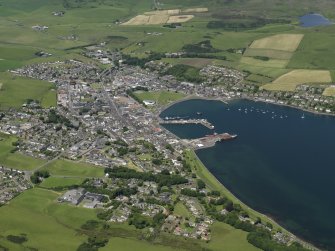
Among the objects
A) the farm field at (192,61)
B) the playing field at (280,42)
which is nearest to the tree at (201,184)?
the farm field at (192,61)

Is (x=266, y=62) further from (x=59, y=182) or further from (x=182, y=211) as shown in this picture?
(x=182, y=211)

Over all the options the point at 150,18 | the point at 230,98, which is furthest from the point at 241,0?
the point at 230,98

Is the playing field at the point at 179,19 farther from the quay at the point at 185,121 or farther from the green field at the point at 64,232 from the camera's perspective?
the green field at the point at 64,232

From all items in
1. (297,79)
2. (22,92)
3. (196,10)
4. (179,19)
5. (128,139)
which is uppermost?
(196,10)

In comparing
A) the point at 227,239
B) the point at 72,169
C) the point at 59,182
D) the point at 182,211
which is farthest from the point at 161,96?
the point at 227,239

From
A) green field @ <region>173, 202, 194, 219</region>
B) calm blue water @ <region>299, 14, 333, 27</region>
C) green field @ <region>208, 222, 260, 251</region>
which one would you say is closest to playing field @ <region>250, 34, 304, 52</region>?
calm blue water @ <region>299, 14, 333, 27</region>

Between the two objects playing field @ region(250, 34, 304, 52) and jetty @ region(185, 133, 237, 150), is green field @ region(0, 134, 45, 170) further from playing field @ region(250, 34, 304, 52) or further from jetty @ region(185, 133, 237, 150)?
playing field @ region(250, 34, 304, 52)
